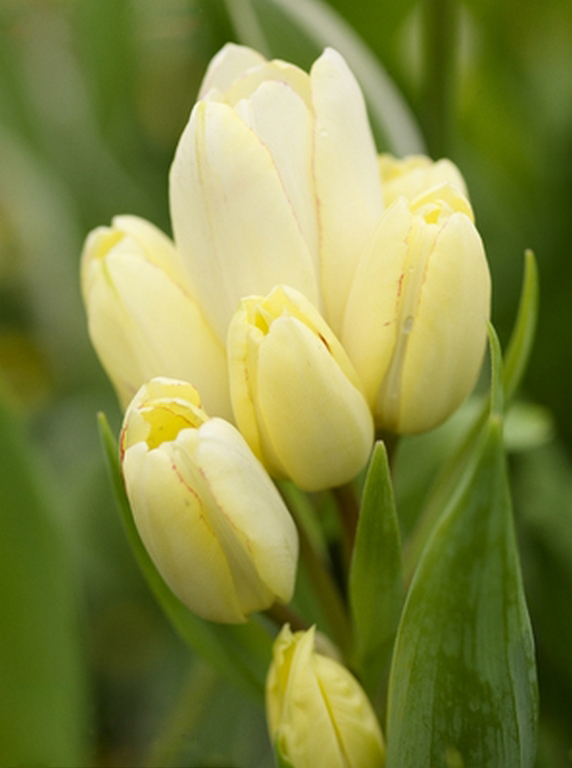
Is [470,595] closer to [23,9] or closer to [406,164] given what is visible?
[406,164]

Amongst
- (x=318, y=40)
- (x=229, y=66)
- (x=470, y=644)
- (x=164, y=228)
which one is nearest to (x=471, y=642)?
(x=470, y=644)

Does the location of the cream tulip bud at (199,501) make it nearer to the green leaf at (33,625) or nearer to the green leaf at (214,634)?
the green leaf at (214,634)

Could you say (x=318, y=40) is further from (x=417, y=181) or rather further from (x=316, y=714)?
(x=316, y=714)

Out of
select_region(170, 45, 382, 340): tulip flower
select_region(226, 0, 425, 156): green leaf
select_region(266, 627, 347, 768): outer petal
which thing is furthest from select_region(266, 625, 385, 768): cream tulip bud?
select_region(226, 0, 425, 156): green leaf

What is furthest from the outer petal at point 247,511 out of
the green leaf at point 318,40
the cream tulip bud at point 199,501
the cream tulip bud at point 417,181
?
the green leaf at point 318,40

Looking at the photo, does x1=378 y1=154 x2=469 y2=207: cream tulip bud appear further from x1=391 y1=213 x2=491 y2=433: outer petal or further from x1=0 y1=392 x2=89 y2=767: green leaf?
x1=0 y1=392 x2=89 y2=767: green leaf

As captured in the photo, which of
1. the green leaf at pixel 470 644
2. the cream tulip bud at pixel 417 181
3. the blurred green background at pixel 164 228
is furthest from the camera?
the blurred green background at pixel 164 228

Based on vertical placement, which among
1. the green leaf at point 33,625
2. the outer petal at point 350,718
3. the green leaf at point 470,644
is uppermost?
the green leaf at point 470,644
